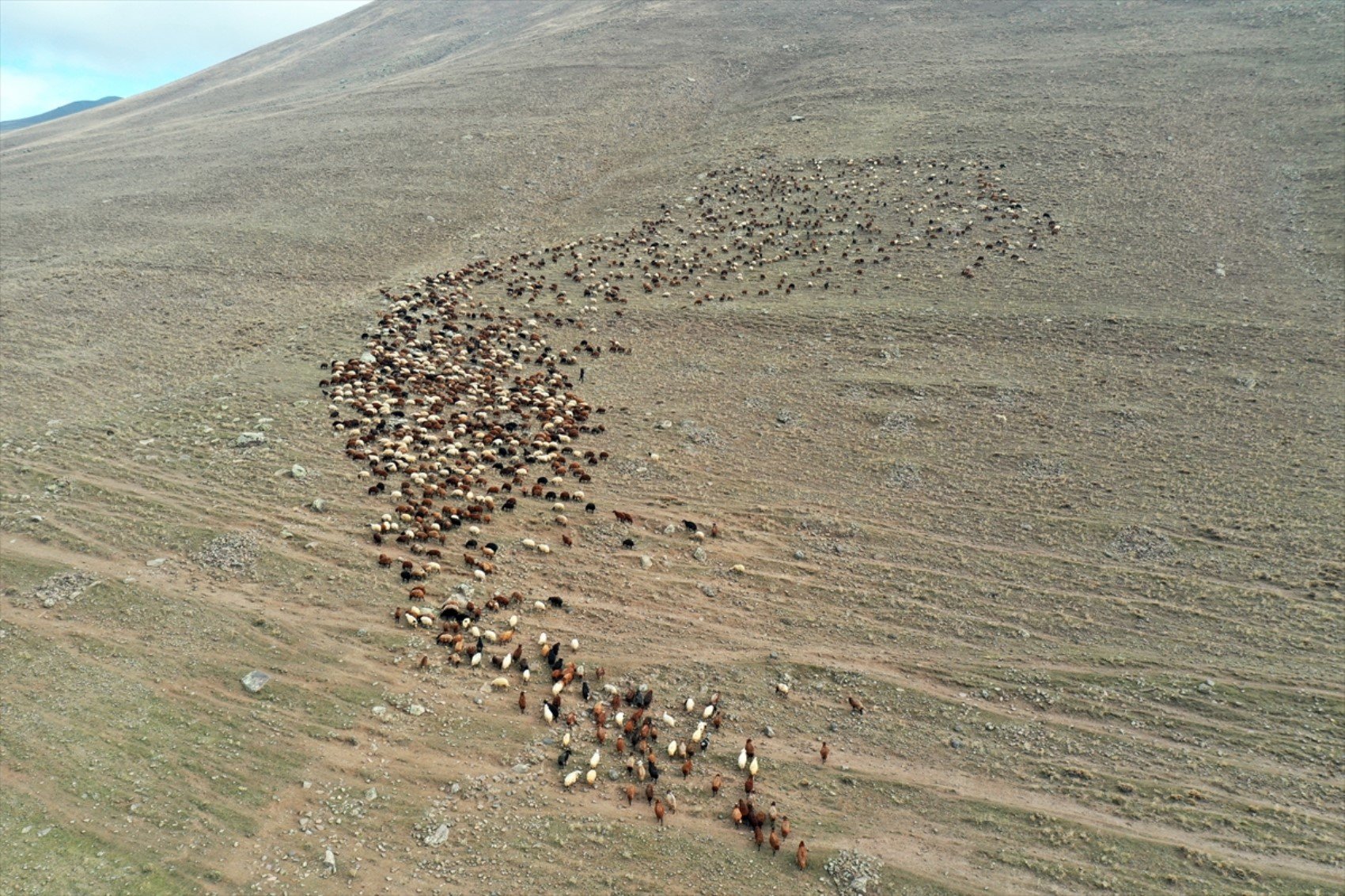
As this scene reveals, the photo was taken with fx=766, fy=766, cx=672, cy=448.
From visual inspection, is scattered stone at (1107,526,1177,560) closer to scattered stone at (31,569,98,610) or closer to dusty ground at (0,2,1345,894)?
dusty ground at (0,2,1345,894)

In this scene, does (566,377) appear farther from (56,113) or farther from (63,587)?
(56,113)

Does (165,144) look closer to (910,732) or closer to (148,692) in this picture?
(148,692)

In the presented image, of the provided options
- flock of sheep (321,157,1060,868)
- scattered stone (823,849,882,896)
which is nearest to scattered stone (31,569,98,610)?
flock of sheep (321,157,1060,868)

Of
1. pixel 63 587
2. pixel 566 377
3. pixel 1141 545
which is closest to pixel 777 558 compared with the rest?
pixel 1141 545

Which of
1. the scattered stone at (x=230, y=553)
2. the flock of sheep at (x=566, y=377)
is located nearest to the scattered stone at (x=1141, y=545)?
the flock of sheep at (x=566, y=377)

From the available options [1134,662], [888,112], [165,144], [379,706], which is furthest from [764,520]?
[165,144]
